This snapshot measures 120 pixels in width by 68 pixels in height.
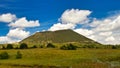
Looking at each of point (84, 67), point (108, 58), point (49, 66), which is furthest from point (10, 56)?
point (84, 67)

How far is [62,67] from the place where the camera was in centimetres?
7062

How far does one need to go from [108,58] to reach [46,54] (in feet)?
139

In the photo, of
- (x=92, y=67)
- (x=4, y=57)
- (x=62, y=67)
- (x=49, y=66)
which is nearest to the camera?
(x=92, y=67)

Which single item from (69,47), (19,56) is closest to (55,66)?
(19,56)

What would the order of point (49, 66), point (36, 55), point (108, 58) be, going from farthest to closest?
1. point (36, 55)
2. point (108, 58)
3. point (49, 66)

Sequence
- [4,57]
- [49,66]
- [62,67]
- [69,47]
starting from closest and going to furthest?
[62,67], [49,66], [4,57], [69,47]

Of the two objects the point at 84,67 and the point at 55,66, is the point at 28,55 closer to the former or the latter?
the point at 55,66

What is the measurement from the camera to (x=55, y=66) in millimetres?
73438

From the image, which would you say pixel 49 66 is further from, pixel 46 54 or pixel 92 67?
pixel 46 54

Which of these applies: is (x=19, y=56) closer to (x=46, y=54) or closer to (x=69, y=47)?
(x=46, y=54)

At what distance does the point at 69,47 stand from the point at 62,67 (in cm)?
11064

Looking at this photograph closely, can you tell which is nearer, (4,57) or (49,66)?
(49,66)

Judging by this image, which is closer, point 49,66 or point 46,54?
point 49,66

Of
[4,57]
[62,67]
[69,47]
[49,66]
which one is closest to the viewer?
[62,67]
